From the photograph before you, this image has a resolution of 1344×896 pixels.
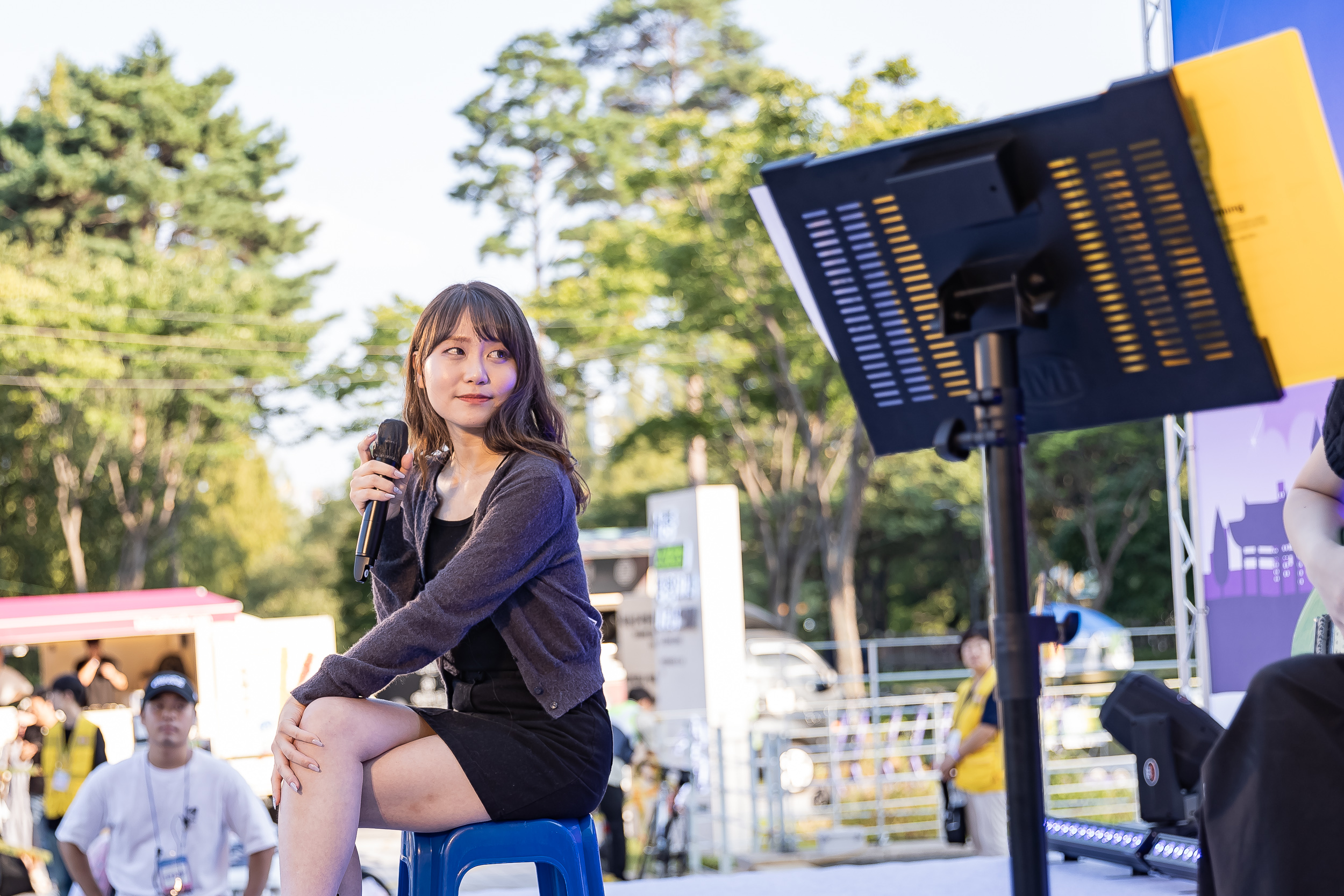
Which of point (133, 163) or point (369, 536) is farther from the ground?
point (133, 163)

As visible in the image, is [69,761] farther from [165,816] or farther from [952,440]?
[952,440]

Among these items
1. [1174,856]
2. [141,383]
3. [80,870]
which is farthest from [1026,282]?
[141,383]

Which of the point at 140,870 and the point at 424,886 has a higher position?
the point at 424,886

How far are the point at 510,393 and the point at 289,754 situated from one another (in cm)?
70

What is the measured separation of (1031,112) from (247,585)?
3333 centimetres

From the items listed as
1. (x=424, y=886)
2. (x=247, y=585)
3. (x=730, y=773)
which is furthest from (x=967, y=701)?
(x=247, y=585)

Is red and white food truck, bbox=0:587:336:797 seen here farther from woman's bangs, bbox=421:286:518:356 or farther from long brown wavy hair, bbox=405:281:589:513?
woman's bangs, bbox=421:286:518:356

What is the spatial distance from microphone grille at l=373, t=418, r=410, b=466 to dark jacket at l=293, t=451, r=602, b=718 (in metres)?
0.05

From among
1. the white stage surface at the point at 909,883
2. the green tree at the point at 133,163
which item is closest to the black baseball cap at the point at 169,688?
the white stage surface at the point at 909,883

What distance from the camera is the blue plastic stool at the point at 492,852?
1.94 metres

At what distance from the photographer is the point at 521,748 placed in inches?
76.4

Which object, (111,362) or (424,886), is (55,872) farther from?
(111,362)

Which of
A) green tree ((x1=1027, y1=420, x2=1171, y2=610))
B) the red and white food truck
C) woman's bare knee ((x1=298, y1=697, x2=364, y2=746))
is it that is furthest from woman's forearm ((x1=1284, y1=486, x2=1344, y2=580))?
green tree ((x1=1027, y1=420, x2=1171, y2=610))

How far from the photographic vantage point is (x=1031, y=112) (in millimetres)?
1293
